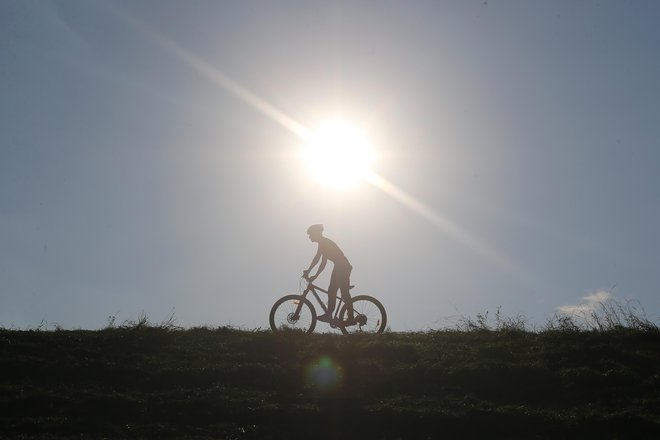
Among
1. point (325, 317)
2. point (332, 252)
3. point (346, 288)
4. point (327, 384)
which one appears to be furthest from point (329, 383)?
point (332, 252)

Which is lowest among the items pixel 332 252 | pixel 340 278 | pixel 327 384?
pixel 327 384

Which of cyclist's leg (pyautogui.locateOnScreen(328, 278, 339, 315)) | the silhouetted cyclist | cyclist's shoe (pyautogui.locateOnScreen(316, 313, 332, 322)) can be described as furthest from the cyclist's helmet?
cyclist's shoe (pyautogui.locateOnScreen(316, 313, 332, 322))

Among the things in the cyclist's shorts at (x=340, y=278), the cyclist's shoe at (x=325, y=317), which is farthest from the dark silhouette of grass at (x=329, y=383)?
the cyclist's shorts at (x=340, y=278)

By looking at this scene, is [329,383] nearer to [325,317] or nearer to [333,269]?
[325,317]

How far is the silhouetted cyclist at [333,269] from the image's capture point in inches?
652

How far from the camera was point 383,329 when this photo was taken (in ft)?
55.4

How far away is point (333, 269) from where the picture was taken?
16719 millimetres

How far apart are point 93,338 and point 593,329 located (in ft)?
38.2

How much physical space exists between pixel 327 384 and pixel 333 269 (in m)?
4.18

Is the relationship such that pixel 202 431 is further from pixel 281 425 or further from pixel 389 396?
pixel 389 396

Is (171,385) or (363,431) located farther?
(171,385)

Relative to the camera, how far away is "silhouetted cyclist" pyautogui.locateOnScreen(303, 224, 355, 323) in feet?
54.3

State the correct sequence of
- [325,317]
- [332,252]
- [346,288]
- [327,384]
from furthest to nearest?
1. [332,252]
2. [346,288]
3. [325,317]
4. [327,384]

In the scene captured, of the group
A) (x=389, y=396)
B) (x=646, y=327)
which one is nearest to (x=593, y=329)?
(x=646, y=327)
